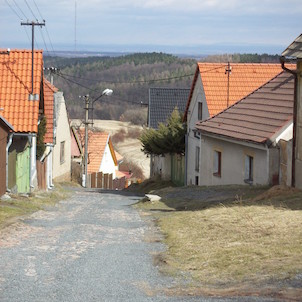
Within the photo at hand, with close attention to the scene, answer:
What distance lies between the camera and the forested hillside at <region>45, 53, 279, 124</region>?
116 meters

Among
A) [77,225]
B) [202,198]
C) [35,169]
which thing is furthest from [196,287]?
[35,169]

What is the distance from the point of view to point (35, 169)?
27.1 metres

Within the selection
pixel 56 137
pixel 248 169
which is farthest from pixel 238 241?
pixel 56 137

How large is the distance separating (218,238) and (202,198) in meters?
8.69

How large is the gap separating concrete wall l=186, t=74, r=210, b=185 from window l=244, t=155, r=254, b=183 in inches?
356

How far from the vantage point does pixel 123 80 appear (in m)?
135

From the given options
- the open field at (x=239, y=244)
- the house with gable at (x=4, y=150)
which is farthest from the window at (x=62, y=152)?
the open field at (x=239, y=244)

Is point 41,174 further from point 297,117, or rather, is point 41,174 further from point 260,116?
point 297,117

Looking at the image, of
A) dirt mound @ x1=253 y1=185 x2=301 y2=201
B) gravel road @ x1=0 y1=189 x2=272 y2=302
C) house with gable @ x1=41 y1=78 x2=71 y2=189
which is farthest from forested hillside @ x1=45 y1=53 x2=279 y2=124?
gravel road @ x1=0 y1=189 x2=272 y2=302

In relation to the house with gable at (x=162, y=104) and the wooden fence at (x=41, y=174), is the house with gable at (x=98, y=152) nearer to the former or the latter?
the house with gable at (x=162, y=104)

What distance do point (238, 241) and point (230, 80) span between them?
23565 mm

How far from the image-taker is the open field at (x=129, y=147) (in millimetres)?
76844

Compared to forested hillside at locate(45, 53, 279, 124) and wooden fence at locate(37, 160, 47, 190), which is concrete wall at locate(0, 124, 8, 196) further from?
forested hillside at locate(45, 53, 279, 124)

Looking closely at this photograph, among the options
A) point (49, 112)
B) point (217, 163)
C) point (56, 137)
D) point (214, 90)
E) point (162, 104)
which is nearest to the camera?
point (217, 163)
